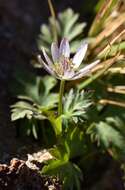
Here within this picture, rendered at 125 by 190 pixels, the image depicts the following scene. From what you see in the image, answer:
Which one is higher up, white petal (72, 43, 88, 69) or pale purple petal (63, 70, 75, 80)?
white petal (72, 43, 88, 69)

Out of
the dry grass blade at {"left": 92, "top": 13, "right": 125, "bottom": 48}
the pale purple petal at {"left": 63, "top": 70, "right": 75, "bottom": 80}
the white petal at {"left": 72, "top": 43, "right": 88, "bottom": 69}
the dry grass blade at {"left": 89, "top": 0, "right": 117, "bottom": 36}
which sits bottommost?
the pale purple petal at {"left": 63, "top": 70, "right": 75, "bottom": 80}

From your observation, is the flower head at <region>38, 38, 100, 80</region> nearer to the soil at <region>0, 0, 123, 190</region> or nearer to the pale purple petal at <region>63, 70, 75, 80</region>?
the pale purple petal at <region>63, 70, 75, 80</region>

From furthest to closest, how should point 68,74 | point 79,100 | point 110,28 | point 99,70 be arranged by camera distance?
point 110,28
point 99,70
point 79,100
point 68,74

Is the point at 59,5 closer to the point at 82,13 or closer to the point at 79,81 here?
the point at 82,13

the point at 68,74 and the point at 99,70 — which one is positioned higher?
the point at 99,70

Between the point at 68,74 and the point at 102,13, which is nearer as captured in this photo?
the point at 68,74

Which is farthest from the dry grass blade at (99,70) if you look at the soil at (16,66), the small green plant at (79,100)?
the soil at (16,66)

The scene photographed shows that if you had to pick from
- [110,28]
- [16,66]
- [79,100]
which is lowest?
[79,100]

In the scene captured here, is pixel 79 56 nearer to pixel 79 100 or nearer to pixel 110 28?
pixel 79 100

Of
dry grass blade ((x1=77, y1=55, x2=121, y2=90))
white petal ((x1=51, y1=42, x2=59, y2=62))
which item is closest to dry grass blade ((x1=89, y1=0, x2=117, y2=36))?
dry grass blade ((x1=77, y1=55, x2=121, y2=90))

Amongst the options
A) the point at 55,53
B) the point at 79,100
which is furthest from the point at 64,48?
the point at 79,100

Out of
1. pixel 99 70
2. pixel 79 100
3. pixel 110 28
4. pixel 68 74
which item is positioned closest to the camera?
pixel 68 74

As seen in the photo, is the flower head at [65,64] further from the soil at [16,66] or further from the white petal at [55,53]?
the soil at [16,66]
